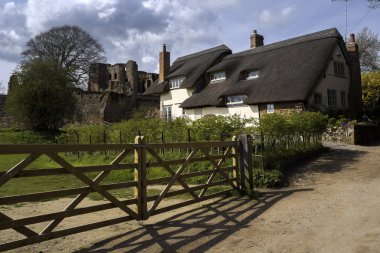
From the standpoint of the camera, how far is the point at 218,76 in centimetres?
3125

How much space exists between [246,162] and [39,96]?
23.4m

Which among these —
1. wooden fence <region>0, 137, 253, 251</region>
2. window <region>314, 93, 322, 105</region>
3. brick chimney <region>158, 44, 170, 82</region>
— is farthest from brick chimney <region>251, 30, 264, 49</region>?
wooden fence <region>0, 137, 253, 251</region>

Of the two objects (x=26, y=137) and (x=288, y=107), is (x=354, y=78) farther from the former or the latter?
(x=26, y=137)

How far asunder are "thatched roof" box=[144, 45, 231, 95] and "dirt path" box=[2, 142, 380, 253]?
23.1m

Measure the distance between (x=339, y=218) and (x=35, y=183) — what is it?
9052 millimetres

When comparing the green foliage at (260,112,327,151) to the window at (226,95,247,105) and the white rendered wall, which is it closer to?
the window at (226,95,247,105)

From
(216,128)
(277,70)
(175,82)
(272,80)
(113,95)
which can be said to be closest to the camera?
(216,128)

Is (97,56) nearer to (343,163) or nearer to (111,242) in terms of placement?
(343,163)

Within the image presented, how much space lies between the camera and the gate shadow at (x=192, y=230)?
5.30 metres

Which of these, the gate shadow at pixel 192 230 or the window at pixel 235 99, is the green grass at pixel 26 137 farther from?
the gate shadow at pixel 192 230

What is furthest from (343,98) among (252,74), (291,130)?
(291,130)

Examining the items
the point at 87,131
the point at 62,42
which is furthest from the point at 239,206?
the point at 62,42

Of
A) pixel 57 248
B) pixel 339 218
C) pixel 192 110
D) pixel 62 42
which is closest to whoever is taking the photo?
pixel 57 248

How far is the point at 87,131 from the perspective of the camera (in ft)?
68.7
